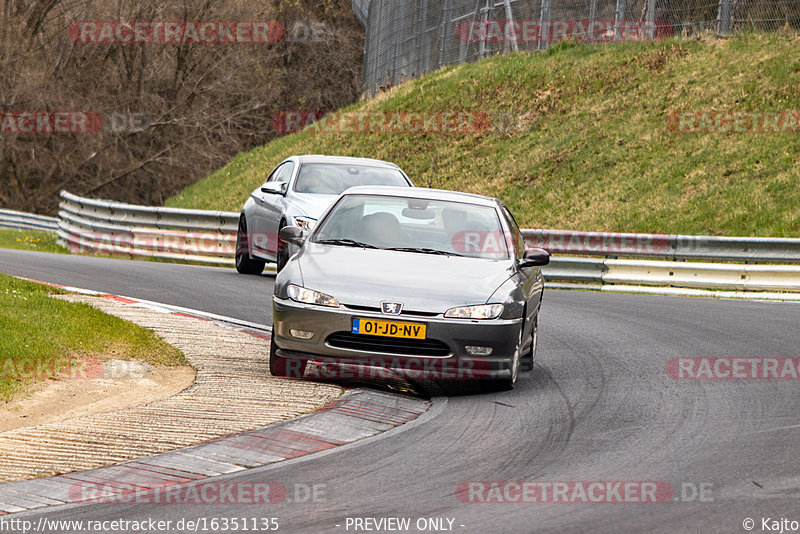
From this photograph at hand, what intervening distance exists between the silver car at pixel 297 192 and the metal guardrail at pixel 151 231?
4695 millimetres

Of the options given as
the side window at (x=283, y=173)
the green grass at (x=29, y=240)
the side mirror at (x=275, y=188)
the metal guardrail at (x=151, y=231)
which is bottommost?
the green grass at (x=29, y=240)

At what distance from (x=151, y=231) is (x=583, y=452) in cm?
1824

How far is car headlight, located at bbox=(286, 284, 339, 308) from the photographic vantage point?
8545 millimetres

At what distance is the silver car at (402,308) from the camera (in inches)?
333

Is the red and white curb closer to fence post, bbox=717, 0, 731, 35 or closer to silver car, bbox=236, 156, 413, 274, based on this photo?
silver car, bbox=236, 156, 413, 274

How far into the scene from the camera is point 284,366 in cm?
904

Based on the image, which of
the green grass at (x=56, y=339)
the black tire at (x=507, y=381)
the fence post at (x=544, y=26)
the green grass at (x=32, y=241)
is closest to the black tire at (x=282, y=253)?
the green grass at (x=56, y=339)

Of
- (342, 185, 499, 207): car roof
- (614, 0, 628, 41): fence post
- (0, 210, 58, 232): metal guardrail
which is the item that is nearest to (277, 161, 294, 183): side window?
(342, 185, 499, 207): car roof

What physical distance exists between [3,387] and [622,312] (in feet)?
28.2

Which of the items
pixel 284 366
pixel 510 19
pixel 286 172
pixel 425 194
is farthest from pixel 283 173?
pixel 510 19

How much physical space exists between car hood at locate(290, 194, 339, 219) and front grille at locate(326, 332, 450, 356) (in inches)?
253

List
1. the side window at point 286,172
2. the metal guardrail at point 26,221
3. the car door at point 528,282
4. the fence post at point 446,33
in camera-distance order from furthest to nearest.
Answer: the fence post at point 446,33 → the metal guardrail at point 26,221 → the side window at point 286,172 → the car door at point 528,282

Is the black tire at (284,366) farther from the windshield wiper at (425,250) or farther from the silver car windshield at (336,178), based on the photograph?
the silver car windshield at (336,178)

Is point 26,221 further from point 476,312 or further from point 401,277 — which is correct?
point 476,312
